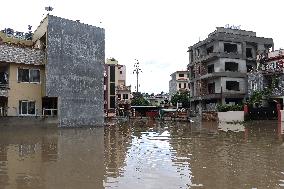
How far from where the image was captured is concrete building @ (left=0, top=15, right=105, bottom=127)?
1257 inches

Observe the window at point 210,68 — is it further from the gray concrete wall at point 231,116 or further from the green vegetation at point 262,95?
the gray concrete wall at point 231,116

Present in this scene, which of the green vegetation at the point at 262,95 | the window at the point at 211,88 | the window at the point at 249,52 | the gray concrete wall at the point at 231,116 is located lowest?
the gray concrete wall at the point at 231,116

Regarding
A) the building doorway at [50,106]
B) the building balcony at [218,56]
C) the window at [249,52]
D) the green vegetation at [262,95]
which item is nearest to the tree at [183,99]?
the building balcony at [218,56]

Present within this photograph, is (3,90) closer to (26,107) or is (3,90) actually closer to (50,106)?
(26,107)

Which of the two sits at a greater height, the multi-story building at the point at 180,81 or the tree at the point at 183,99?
the multi-story building at the point at 180,81

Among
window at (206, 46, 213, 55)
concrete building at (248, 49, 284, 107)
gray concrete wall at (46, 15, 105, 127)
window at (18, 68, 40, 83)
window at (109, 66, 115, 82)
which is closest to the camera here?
window at (18, 68, 40, 83)

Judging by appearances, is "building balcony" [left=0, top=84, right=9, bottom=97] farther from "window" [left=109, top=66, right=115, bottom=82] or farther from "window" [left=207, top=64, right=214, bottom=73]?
"window" [left=109, top=66, right=115, bottom=82]

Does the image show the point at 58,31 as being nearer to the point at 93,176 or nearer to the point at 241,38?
the point at 93,176

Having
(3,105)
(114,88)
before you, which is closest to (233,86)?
(114,88)

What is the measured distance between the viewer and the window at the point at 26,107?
32.5 meters

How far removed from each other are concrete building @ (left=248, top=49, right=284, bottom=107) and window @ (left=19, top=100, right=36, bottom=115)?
3060 cm

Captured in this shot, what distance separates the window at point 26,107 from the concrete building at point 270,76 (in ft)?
100

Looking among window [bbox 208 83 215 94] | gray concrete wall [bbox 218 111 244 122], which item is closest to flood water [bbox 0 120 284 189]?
gray concrete wall [bbox 218 111 244 122]

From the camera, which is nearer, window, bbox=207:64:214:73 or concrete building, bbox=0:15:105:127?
concrete building, bbox=0:15:105:127
